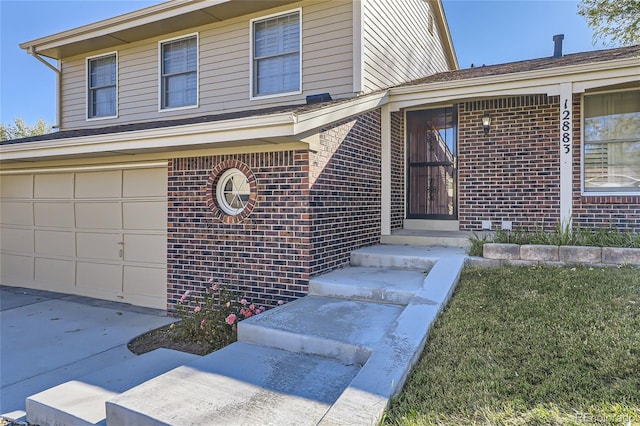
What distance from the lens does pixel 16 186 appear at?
8.86 meters

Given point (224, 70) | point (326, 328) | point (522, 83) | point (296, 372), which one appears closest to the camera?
point (296, 372)

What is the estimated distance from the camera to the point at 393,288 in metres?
4.77

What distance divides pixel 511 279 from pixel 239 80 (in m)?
5.87

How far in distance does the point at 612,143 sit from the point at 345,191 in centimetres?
475

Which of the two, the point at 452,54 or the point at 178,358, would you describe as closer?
the point at 178,358

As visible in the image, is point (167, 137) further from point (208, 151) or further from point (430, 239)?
point (430, 239)

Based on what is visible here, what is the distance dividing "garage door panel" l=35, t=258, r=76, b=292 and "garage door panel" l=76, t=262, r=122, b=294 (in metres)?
0.24

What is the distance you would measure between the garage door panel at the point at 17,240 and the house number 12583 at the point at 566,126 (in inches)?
405

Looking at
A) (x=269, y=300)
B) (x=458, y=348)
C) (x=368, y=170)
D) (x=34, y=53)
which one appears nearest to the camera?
(x=458, y=348)

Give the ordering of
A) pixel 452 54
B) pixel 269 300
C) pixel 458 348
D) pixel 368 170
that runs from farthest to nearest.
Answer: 1. pixel 452 54
2. pixel 368 170
3. pixel 269 300
4. pixel 458 348

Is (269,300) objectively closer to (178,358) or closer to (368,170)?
(178,358)

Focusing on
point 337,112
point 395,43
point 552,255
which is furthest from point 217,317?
point 395,43

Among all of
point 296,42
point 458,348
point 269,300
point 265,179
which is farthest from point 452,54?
point 458,348

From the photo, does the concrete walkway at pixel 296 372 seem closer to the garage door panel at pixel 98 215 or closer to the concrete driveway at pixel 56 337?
the concrete driveway at pixel 56 337
